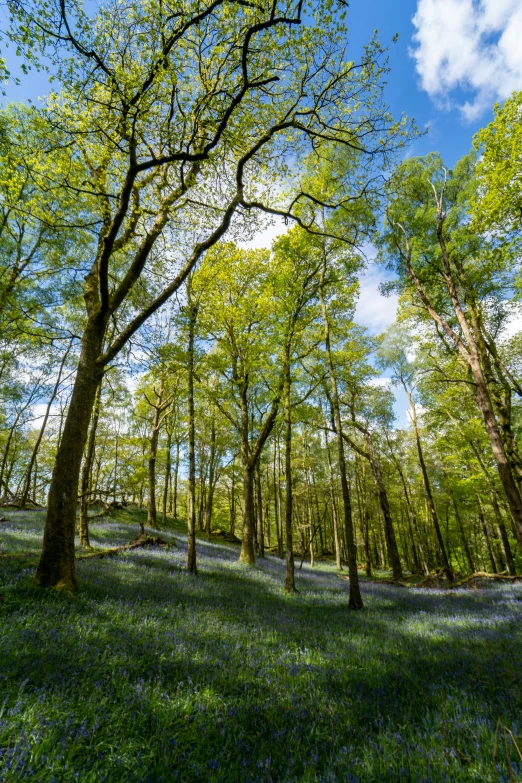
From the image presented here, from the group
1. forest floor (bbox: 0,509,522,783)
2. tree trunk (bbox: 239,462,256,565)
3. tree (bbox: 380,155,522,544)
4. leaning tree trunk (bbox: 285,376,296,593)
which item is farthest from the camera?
tree trunk (bbox: 239,462,256,565)

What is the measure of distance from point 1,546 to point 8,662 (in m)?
7.25

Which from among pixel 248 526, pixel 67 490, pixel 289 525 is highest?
pixel 67 490

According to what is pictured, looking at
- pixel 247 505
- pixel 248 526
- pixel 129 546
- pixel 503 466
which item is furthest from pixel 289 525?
pixel 503 466

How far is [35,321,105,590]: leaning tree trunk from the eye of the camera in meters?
6.42

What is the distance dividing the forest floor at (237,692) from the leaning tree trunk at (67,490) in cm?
50

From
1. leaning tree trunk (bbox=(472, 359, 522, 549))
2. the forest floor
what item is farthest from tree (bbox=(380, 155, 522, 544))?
the forest floor

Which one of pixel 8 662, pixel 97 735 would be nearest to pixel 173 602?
pixel 8 662

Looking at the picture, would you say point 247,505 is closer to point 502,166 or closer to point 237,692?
point 237,692

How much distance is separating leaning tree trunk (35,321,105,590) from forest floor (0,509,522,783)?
1.65 feet

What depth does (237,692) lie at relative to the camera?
4008mm

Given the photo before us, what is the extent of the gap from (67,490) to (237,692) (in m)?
4.82

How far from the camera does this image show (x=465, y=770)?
2.75 metres

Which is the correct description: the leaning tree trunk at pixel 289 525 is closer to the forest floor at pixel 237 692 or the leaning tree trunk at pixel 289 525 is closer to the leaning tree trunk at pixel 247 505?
the forest floor at pixel 237 692

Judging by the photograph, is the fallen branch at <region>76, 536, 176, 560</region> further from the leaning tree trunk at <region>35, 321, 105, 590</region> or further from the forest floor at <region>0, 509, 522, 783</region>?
the leaning tree trunk at <region>35, 321, 105, 590</region>
